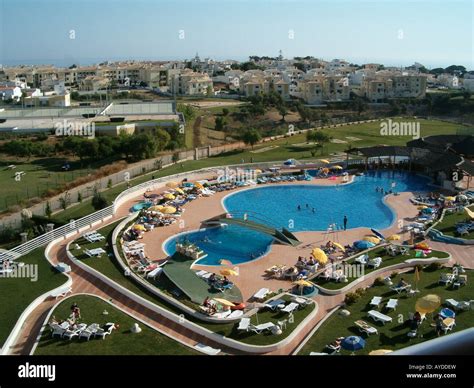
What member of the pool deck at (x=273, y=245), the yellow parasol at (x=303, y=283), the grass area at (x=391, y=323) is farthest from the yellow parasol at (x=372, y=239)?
the yellow parasol at (x=303, y=283)

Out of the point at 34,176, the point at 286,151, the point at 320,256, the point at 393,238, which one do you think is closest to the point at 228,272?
the point at 320,256

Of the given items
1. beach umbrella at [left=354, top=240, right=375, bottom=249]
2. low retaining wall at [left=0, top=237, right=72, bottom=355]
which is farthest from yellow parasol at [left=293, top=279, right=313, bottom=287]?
low retaining wall at [left=0, top=237, right=72, bottom=355]

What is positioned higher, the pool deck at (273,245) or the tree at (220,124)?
the tree at (220,124)

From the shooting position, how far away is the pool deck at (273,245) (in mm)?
16438

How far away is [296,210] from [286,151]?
13.7 meters

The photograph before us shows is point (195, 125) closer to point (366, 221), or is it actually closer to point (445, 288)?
point (366, 221)

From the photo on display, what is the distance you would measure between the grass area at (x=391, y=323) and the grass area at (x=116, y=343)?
3.27 metres

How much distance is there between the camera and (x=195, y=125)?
4762 cm

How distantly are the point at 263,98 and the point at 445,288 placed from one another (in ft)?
149

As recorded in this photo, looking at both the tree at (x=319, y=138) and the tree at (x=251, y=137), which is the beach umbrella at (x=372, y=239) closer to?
the tree at (x=319, y=138)

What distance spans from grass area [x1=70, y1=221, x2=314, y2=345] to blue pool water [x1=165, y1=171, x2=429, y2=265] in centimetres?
266

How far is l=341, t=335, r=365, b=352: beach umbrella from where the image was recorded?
11.5m

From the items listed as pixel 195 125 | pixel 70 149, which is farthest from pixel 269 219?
pixel 195 125
